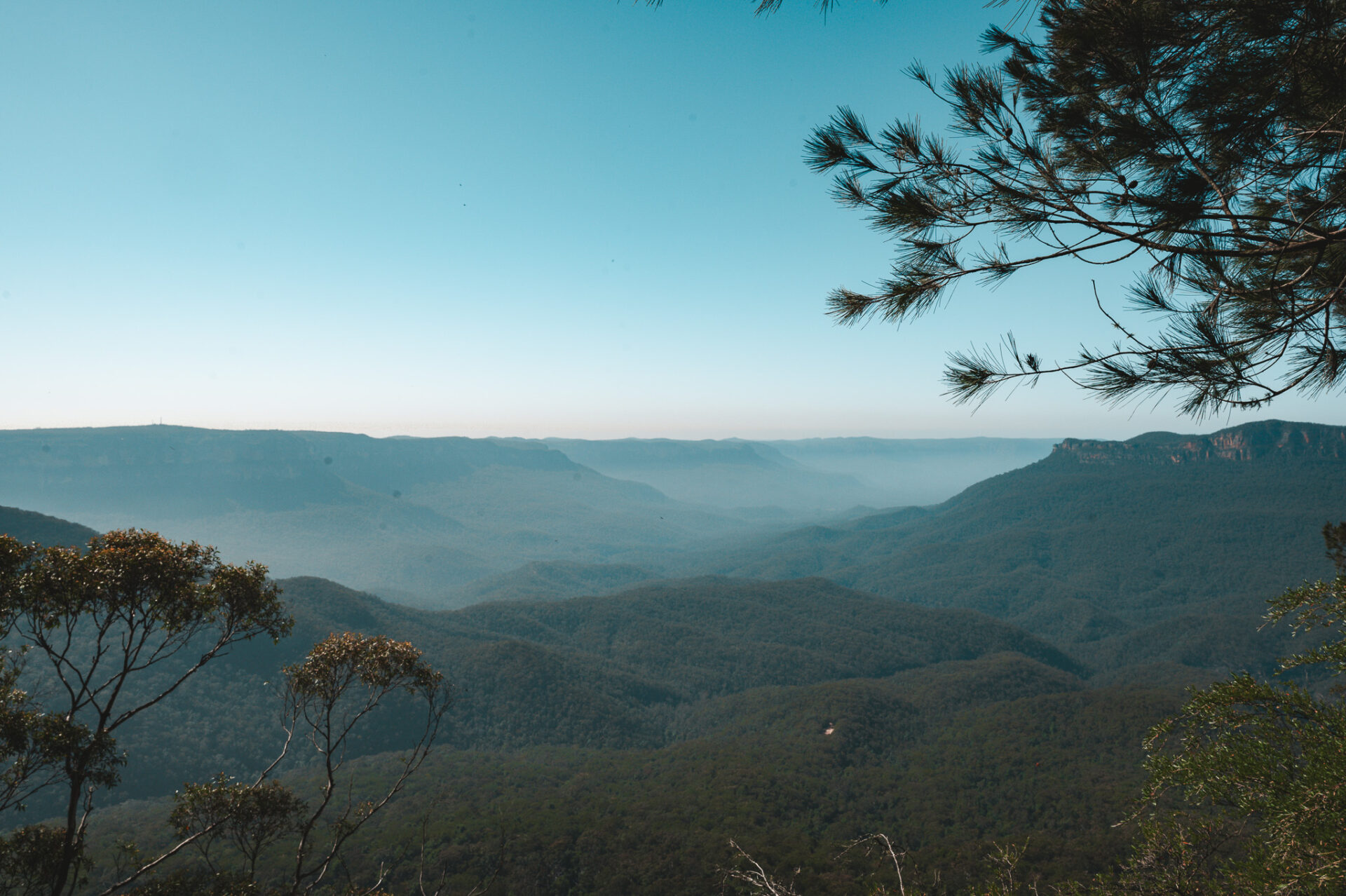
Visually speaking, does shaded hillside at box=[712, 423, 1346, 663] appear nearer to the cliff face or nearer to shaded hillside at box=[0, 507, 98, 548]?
the cliff face

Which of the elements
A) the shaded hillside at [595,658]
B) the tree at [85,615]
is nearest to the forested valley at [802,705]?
the shaded hillside at [595,658]

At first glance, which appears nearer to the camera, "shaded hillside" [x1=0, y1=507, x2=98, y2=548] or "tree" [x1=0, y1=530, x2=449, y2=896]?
"tree" [x1=0, y1=530, x2=449, y2=896]

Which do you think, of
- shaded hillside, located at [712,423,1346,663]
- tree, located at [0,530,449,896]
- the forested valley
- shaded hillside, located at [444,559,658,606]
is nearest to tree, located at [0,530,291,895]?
tree, located at [0,530,449,896]

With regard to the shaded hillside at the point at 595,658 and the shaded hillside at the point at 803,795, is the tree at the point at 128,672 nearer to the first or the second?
the shaded hillside at the point at 803,795

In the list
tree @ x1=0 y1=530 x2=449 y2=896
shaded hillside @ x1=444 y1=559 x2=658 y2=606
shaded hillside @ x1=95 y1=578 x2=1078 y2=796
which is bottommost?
shaded hillside @ x1=444 y1=559 x2=658 y2=606

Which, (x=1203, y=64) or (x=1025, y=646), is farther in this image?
(x=1025, y=646)

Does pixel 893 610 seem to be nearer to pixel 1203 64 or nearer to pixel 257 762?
pixel 257 762

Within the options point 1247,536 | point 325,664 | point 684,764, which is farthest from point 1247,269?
point 1247,536
